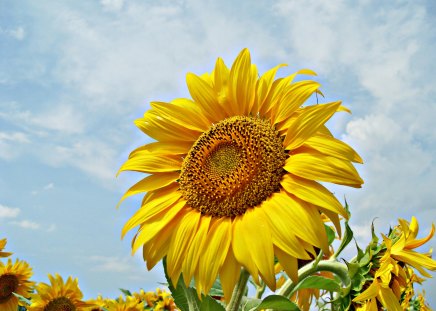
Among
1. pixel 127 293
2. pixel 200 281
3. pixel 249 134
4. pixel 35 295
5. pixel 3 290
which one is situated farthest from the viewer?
pixel 3 290

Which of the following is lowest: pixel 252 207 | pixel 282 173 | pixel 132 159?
pixel 252 207

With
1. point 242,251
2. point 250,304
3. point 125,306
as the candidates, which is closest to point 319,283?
point 250,304

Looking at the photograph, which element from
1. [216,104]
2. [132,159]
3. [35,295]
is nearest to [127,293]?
[35,295]

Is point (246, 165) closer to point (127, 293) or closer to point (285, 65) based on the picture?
point (285, 65)

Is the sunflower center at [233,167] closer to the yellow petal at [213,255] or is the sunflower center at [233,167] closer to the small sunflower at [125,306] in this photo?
the yellow petal at [213,255]

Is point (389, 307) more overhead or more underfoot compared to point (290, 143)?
more underfoot

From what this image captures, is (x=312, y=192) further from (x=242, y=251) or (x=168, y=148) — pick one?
(x=168, y=148)
